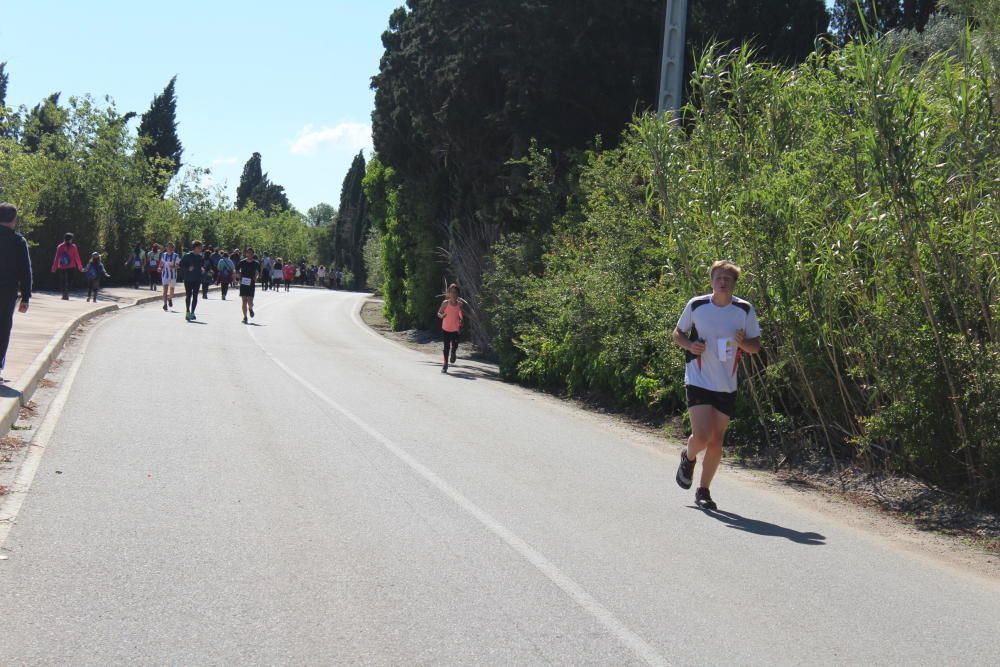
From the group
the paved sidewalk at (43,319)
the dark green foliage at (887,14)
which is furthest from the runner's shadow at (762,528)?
the dark green foliage at (887,14)

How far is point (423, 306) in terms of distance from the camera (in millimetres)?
32500

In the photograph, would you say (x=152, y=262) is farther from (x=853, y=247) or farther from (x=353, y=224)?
(x=353, y=224)

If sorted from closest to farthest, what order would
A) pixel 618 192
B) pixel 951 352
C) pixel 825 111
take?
pixel 951 352, pixel 825 111, pixel 618 192

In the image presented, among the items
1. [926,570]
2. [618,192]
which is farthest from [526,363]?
[926,570]

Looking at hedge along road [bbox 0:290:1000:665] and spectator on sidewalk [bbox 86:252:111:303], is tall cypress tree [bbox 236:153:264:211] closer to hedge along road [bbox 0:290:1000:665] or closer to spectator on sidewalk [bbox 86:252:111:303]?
spectator on sidewalk [bbox 86:252:111:303]

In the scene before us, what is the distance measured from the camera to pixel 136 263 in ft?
143

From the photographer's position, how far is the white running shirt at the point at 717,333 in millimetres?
8164

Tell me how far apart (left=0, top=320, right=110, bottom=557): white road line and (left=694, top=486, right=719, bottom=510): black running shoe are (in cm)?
500

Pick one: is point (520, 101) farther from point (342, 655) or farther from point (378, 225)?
point (342, 655)

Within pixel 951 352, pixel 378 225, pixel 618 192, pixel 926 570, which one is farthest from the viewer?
pixel 378 225

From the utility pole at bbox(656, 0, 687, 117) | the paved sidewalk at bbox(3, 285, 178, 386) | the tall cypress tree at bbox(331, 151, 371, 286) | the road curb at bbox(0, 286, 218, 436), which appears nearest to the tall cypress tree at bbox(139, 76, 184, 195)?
the tall cypress tree at bbox(331, 151, 371, 286)

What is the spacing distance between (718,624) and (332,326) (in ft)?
92.8

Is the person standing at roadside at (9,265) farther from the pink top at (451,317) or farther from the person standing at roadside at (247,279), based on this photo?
the person standing at roadside at (247,279)

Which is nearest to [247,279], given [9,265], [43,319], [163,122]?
[43,319]
